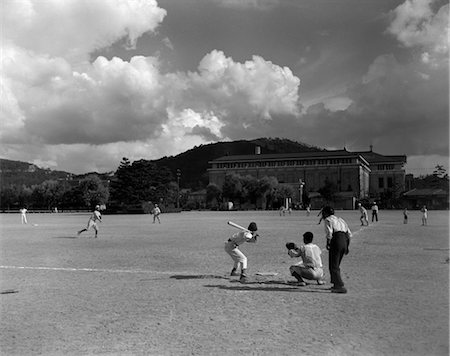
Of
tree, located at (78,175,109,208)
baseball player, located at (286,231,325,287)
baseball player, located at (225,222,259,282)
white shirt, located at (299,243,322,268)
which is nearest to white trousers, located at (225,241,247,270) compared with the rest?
baseball player, located at (225,222,259,282)

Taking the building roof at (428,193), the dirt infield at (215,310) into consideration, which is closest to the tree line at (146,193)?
the building roof at (428,193)

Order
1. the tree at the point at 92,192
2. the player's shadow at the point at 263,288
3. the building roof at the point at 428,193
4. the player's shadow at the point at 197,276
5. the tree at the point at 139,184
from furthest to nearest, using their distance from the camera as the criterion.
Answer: the tree at the point at 92,192, the building roof at the point at 428,193, the tree at the point at 139,184, the player's shadow at the point at 197,276, the player's shadow at the point at 263,288

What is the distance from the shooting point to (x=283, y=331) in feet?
20.7

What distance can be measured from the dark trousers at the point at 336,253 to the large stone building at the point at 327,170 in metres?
121

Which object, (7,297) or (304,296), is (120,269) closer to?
(7,297)

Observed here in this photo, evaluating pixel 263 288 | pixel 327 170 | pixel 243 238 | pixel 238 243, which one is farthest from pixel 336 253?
pixel 327 170

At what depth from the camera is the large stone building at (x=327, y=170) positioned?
454ft

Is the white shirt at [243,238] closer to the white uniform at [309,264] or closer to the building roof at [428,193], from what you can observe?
the white uniform at [309,264]

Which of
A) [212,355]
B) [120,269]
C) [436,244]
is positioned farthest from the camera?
[436,244]

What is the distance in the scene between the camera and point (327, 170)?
468 ft

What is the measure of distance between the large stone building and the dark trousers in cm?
12118

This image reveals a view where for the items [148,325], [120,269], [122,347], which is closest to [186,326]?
→ [148,325]

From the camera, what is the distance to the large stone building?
454 feet

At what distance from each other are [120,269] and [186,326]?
6.10 metres
